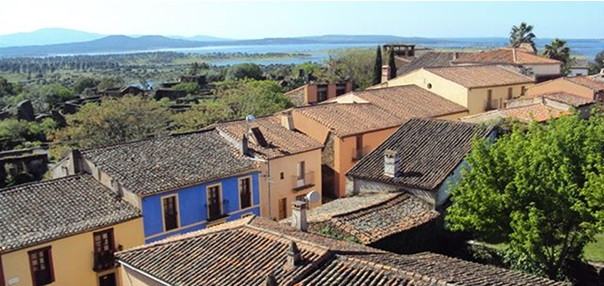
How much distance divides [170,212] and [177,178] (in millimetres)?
1607

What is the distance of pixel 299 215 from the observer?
1853cm

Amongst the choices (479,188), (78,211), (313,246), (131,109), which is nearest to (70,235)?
(78,211)

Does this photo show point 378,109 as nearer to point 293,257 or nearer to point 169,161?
point 169,161

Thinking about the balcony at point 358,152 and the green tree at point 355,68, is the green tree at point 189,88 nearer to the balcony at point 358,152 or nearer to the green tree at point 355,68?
the green tree at point 355,68

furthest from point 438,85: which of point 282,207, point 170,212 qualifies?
point 170,212

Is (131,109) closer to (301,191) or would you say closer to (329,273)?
(301,191)

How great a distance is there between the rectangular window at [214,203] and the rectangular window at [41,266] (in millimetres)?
7754

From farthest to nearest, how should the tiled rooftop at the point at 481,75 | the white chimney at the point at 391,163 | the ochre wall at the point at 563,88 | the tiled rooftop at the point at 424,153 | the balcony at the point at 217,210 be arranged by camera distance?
the tiled rooftop at the point at 481,75 < the ochre wall at the point at 563,88 < the balcony at the point at 217,210 < the white chimney at the point at 391,163 < the tiled rooftop at the point at 424,153

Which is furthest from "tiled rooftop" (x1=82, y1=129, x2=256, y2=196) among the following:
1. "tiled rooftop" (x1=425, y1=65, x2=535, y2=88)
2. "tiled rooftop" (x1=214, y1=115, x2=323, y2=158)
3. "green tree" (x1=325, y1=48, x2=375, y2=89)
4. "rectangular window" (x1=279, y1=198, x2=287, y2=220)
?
"green tree" (x1=325, y1=48, x2=375, y2=89)

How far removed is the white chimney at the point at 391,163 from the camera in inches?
936

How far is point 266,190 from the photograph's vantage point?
3083cm

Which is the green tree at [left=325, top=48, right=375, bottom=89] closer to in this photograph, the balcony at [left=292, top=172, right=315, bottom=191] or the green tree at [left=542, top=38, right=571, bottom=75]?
the green tree at [left=542, top=38, right=571, bottom=75]

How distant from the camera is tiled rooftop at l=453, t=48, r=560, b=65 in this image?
5416cm

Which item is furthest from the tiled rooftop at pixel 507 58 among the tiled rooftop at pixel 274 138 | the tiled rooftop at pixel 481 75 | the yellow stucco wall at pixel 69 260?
the yellow stucco wall at pixel 69 260
